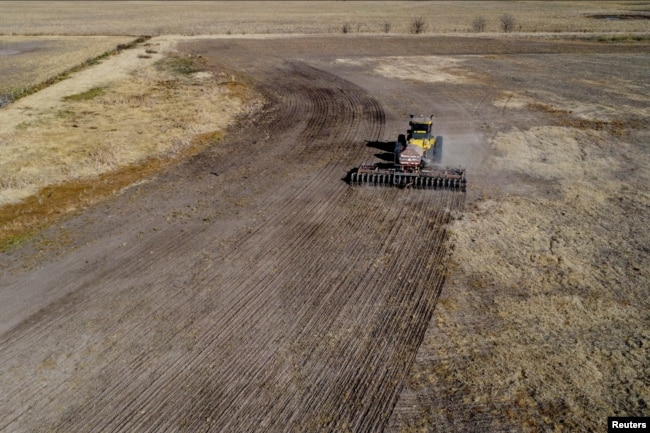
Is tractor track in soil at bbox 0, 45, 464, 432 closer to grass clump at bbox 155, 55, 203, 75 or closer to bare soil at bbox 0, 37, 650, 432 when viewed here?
bare soil at bbox 0, 37, 650, 432

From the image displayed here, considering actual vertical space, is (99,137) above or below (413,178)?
above

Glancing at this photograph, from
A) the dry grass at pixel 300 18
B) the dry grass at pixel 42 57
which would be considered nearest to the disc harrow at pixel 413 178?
the dry grass at pixel 42 57

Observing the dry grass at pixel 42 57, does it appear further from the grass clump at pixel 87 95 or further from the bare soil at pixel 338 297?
the bare soil at pixel 338 297

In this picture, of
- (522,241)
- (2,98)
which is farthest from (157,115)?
(522,241)

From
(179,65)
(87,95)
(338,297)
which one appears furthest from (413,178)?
(179,65)

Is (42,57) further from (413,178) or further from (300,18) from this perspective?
(300,18)

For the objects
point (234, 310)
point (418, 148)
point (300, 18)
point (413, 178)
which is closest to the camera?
point (234, 310)
